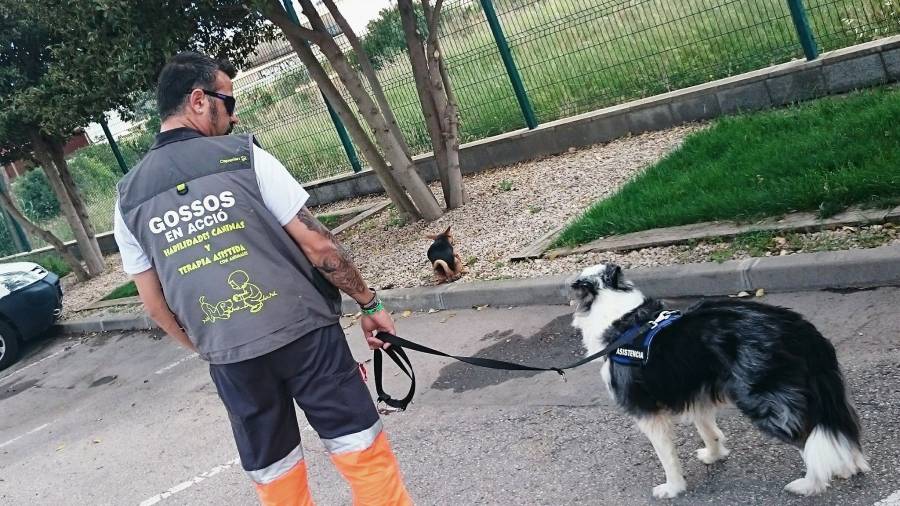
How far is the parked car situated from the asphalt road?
3.15 m

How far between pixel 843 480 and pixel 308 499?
2221 millimetres

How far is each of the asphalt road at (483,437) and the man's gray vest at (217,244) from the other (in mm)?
1770

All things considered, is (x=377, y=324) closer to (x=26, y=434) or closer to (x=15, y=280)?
(x=26, y=434)

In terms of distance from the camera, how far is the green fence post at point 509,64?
37.2 feet

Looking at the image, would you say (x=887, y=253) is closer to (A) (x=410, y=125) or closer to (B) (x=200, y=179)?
(B) (x=200, y=179)

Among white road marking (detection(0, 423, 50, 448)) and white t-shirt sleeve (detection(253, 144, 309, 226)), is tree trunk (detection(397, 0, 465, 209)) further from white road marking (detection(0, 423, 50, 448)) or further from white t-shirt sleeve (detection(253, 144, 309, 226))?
white t-shirt sleeve (detection(253, 144, 309, 226))

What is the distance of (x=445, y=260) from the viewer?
8117 millimetres

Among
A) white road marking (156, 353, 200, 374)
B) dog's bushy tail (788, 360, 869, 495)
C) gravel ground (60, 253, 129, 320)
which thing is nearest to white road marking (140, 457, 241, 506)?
white road marking (156, 353, 200, 374)

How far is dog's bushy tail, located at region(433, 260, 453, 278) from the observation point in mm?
8102

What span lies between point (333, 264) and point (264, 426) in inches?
27.5

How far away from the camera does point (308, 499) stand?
3.71 metres

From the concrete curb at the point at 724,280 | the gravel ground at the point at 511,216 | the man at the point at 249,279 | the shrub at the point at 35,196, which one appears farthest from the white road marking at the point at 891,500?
the shrub at the point at 35,196

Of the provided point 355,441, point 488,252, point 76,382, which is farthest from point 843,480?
point 76,382

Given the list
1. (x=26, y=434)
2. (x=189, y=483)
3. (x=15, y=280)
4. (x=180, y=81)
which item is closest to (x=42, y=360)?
(x=15, y=280)
